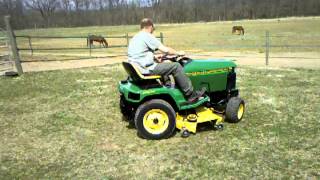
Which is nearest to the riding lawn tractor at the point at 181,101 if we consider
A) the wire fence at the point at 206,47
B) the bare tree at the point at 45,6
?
the wire fence at the point at 206,47

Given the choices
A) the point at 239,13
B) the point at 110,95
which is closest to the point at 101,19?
the point at 239,13

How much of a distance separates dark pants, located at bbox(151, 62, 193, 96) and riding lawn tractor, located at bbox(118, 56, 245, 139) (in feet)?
0.29

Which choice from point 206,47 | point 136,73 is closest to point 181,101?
point 136,73

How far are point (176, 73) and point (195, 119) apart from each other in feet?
2.53

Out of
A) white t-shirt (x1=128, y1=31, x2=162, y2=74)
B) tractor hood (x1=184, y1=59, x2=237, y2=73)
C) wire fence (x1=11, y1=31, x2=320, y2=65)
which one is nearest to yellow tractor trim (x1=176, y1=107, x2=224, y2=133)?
tractor hood (x1=184, y1=59, x2=237, y2=73)

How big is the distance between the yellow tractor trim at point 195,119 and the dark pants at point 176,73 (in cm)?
43

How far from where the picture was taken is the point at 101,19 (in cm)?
8881

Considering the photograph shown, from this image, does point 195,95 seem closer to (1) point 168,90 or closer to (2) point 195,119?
(2) point 195,119

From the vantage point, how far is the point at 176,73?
5398 mm

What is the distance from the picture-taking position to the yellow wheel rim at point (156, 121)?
533 cm

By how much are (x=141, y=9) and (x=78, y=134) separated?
94440mm

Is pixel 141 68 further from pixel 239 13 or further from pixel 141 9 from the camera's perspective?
pixel 141 9

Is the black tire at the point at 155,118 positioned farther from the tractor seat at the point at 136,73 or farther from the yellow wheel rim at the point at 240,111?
the yellow wheel rim at the point at 240,111

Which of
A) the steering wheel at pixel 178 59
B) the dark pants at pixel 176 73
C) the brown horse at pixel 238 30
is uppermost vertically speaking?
the brown horse at pixel 238 30
